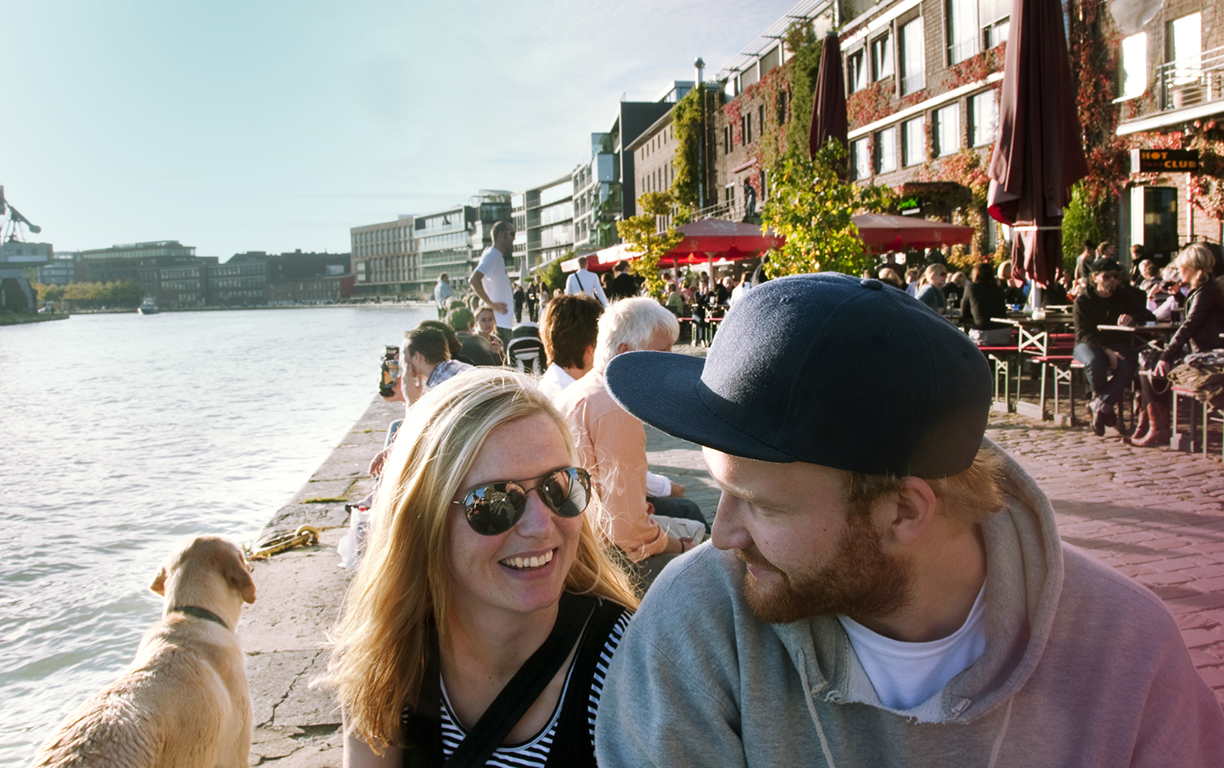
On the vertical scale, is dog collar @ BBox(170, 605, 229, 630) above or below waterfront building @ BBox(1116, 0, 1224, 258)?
below

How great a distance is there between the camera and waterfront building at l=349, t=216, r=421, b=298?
173 meters

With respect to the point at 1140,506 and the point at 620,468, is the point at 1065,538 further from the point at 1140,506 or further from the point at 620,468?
the point at 620,468

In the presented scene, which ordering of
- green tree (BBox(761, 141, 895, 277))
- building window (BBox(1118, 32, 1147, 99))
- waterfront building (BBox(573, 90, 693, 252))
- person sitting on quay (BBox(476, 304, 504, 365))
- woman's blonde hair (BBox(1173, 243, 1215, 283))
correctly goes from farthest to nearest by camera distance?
waterfront building (BBox(573, 90, 693, 252)) < building window (BBox(1118, 32, 1147, 99)) < person sitting on quay (BBox(476, 304, 504, 365)) < green tree (BBox(761, 141, 895, 277)) < woman's blonde hair (BBox(1173, 243, 1215, 283))

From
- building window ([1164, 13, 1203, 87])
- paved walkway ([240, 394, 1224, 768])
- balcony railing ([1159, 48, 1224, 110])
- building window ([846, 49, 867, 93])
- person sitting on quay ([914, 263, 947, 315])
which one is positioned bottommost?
paved walkway ([240, 394, 1224, 768])

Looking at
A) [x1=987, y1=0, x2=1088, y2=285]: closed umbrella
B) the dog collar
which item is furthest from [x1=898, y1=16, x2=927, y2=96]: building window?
the dog collar

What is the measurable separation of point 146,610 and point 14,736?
146 cm

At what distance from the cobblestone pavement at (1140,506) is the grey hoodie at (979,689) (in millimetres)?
2060

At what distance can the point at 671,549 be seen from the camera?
3.32m

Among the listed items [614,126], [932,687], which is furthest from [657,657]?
[614,126]

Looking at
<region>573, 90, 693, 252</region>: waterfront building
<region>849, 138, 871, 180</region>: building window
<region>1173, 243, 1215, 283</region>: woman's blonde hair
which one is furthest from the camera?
<region>573, 90, 693, 252</region>: waterfront building

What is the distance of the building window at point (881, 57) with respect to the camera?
2664cm

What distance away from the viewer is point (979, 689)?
1.14m

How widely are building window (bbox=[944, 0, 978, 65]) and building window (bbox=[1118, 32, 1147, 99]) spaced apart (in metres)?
5.38

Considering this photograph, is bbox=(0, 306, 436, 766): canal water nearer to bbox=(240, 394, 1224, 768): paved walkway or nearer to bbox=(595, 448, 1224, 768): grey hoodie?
bbox=(240, 394, 1224, 768): paved walkway
